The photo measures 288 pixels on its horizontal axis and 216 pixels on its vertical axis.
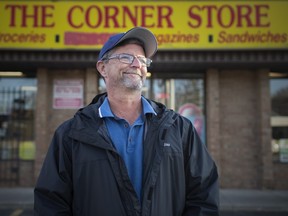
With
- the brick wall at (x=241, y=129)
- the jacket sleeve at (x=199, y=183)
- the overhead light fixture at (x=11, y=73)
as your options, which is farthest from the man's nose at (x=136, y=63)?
the overhead light fixture at (x=11, y=73)

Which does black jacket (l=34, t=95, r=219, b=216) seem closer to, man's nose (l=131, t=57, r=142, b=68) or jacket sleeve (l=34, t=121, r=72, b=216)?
jacket sleeve (l=34, t=121, r=72, b=216)

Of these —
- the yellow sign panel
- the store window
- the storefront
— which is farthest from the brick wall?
the yellow sign panel

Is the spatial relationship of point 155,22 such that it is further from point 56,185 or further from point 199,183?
point 56,185

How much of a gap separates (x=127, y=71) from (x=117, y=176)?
0.68 meters

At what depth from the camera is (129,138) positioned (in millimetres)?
2016

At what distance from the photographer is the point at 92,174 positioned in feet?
6.22

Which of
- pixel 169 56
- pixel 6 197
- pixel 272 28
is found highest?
pixel 272 28

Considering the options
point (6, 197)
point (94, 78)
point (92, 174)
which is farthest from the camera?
point (94, 78)

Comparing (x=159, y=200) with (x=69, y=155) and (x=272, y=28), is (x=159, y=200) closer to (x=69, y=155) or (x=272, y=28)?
(x=69, y=155)

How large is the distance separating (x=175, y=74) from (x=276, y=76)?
10.1ft

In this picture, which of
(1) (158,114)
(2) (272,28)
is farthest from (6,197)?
(2) (272,28)

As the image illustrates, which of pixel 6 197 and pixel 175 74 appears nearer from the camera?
pixel 6 197

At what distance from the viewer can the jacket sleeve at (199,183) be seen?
6.61 feet

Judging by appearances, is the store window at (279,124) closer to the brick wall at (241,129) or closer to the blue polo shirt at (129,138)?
the brick wall at (241,129)
